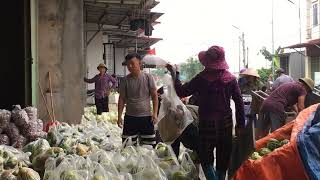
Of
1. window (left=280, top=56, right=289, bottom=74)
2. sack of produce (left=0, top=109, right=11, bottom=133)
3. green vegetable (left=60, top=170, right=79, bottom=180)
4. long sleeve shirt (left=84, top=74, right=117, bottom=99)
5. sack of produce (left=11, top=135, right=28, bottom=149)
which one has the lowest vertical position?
sack of produce (left=11, top=135, right=28, bottom=149)

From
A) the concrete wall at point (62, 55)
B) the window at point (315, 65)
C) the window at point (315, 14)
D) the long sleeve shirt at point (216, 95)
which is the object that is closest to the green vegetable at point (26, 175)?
the long sleeve shirt at point (216, 95)

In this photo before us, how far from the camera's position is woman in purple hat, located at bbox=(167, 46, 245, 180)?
5.34 metres

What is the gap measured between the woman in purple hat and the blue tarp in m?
1.47

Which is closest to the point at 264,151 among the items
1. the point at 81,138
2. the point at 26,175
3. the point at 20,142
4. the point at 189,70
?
the point at 26,175

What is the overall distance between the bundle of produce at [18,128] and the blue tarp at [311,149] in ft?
12.8

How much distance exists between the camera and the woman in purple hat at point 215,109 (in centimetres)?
534

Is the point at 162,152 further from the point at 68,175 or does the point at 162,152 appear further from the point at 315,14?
the point at 315,14

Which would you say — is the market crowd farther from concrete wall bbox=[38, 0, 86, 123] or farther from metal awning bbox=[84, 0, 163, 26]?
metal awning bbox=[84, 0, 163, 26]

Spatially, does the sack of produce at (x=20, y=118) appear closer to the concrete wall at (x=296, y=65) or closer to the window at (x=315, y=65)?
the window at (x=315, y=65)

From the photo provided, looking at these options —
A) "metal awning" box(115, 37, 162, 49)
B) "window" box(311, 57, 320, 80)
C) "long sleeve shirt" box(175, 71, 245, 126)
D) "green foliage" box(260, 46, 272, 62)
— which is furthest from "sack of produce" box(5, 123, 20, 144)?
"green foliage" box(260, 46, 272, 62)

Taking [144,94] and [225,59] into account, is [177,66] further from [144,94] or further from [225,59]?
[144,94]

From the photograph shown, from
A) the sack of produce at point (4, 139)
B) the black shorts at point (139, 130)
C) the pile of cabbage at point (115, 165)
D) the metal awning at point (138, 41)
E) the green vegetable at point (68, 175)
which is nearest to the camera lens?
the green vegetable at point (68, 175)

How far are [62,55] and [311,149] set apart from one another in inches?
275

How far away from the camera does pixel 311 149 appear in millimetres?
3742
